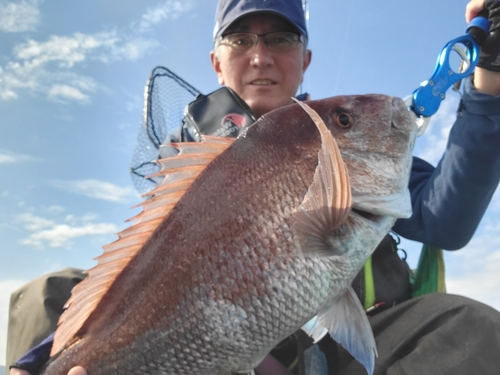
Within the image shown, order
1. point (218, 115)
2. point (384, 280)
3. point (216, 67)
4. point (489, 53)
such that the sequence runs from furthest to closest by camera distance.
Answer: point (216, 67)
point (218, 115)
point (384, 280)
point (489, 53)

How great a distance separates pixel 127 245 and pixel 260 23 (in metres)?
2.03

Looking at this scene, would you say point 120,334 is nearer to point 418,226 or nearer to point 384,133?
point 384,133

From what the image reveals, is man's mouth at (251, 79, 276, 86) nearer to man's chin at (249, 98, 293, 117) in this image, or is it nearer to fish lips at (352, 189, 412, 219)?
man's chin at (249, 98, 293, 117)

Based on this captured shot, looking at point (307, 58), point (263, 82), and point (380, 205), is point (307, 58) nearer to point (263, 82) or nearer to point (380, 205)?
point (263, 82)

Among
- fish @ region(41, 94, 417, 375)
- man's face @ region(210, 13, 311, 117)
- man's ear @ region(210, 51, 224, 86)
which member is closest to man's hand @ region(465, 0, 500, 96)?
fish @ region(41, 94, 417, 375)

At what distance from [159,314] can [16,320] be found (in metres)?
1.64

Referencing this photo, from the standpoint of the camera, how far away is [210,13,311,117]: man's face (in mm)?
2840

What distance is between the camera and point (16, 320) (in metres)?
2.41

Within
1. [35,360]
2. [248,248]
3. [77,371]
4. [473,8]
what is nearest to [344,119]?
[248,248]

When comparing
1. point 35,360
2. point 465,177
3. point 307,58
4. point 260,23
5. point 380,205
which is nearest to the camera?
point 380,205

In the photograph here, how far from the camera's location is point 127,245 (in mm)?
1396

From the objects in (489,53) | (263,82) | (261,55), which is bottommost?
(489,53)

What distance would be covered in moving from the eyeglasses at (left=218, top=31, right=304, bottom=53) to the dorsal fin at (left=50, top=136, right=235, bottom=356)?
172cm

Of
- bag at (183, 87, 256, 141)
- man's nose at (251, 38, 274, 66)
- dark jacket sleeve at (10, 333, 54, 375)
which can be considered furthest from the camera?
man's nose at (251, 38, 274, 66)
